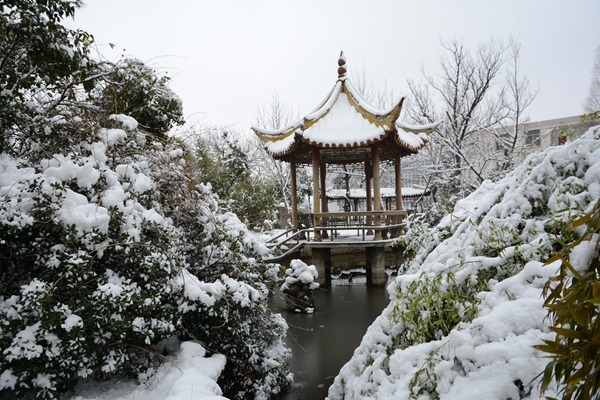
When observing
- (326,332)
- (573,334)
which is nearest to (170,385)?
(573,334)

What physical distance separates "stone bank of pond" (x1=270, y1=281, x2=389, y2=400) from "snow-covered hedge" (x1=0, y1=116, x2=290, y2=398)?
2.09 feet

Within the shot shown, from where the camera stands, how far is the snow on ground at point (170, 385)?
7.37 feet

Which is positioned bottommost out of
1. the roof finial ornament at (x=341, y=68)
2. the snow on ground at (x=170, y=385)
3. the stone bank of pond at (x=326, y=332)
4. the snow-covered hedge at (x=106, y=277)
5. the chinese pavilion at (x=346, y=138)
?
the stone bank of pond at (x=326, y=332)

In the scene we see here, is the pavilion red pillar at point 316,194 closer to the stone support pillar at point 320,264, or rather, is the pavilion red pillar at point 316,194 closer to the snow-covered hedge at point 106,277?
the stone support pillar at point 320,264

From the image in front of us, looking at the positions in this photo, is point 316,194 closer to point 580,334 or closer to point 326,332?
point 326,332

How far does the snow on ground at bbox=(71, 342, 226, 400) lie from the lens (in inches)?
→ 88.4

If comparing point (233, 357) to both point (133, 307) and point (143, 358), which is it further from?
point (133, 307)

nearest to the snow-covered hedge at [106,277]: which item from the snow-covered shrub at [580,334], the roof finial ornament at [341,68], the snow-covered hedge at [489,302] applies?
the snow-covered hedge at [489,302]

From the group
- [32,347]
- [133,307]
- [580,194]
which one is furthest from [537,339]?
[32,347]

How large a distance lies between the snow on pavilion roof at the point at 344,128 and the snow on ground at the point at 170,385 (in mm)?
6030

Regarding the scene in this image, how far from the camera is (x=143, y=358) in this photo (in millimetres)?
2582

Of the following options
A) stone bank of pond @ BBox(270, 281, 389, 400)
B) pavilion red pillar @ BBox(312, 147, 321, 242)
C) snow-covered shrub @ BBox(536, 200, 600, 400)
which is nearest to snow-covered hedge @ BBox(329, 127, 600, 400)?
snow-covered shrub @ BBox(536, 200, 600, 400)

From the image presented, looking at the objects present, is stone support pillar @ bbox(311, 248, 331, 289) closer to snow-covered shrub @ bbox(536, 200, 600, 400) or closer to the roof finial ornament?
the roof finial ornament

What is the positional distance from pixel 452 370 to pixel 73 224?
96.2 inches
